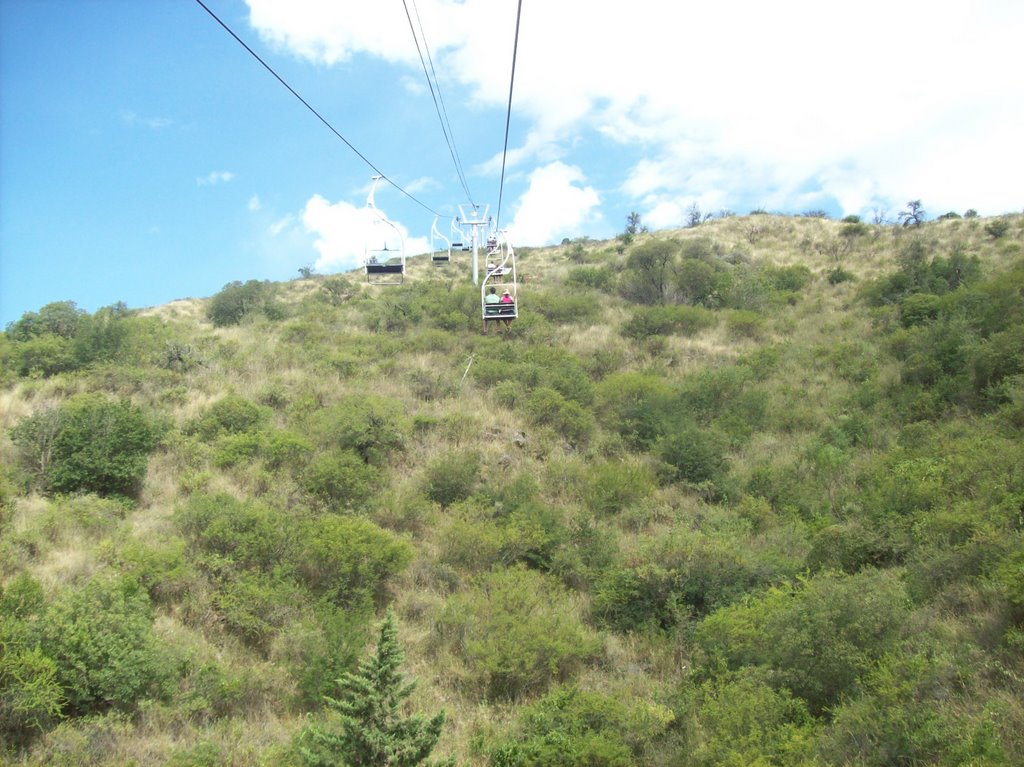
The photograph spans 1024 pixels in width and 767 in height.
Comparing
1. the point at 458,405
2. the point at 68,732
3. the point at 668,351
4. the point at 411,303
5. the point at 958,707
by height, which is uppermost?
the point at 411,303

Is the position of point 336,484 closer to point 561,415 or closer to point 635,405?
point 561,415

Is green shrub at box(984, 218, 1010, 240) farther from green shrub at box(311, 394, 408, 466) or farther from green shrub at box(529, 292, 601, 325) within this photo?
green shrub at box(311, 394, 408, 466)

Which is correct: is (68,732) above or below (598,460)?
below

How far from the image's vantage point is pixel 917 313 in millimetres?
20078

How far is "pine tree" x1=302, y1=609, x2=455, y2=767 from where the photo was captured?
5.34 metres

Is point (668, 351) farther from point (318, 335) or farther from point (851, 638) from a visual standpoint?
point (851, 638)

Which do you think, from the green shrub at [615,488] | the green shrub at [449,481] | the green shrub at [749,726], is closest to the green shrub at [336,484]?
the green shrub at [449,481]

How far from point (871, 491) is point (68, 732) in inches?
496

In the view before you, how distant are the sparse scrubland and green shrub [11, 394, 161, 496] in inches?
2.7

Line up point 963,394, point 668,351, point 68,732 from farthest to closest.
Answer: point 668,351, point 963,394, point 68,732

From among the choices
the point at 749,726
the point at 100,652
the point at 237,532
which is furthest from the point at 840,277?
the point at 100,652

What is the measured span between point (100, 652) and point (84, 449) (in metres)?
6.09

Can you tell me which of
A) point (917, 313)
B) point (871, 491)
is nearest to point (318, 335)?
point (871, 491)

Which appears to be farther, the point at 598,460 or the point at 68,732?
the point at 598,460
